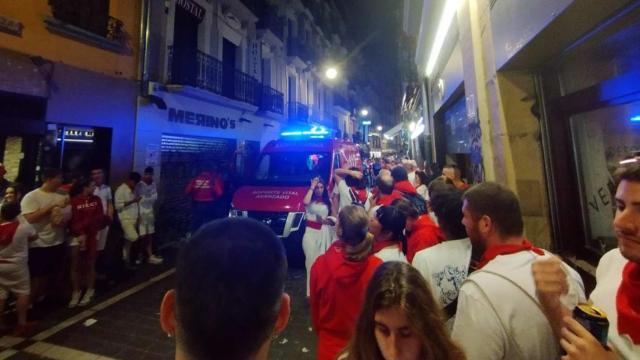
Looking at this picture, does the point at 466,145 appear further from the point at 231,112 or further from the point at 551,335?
the point at 231,112

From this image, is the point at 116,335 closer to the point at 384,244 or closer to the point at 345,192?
the point at 384,244

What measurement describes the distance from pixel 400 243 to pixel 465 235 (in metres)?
0.63

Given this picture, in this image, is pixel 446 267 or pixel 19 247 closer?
pixel 446 267

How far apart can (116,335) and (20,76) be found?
555 cm

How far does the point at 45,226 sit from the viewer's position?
464 centimetres

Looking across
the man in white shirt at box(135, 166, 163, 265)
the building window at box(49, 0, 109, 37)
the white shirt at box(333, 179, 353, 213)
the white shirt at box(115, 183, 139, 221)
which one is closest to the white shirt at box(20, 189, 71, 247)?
the white shirt at box(115, 183, 139, 221)

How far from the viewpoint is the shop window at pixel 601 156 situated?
2.60 meters

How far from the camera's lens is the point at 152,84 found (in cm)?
836

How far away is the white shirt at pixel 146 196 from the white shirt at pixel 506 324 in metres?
7.25

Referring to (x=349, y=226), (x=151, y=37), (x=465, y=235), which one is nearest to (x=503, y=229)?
(x=465, y=235)

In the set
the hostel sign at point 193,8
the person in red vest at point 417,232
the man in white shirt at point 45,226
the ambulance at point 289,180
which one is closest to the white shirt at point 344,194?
the ambulance at point 289,180

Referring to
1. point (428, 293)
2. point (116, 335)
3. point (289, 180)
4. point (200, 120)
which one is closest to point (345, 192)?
point (289, 180)

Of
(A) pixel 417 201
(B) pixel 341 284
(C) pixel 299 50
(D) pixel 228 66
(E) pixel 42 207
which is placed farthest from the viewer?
(C) pixel 299 50

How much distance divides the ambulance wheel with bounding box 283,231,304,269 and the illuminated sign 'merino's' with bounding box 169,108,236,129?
588 centimetres
